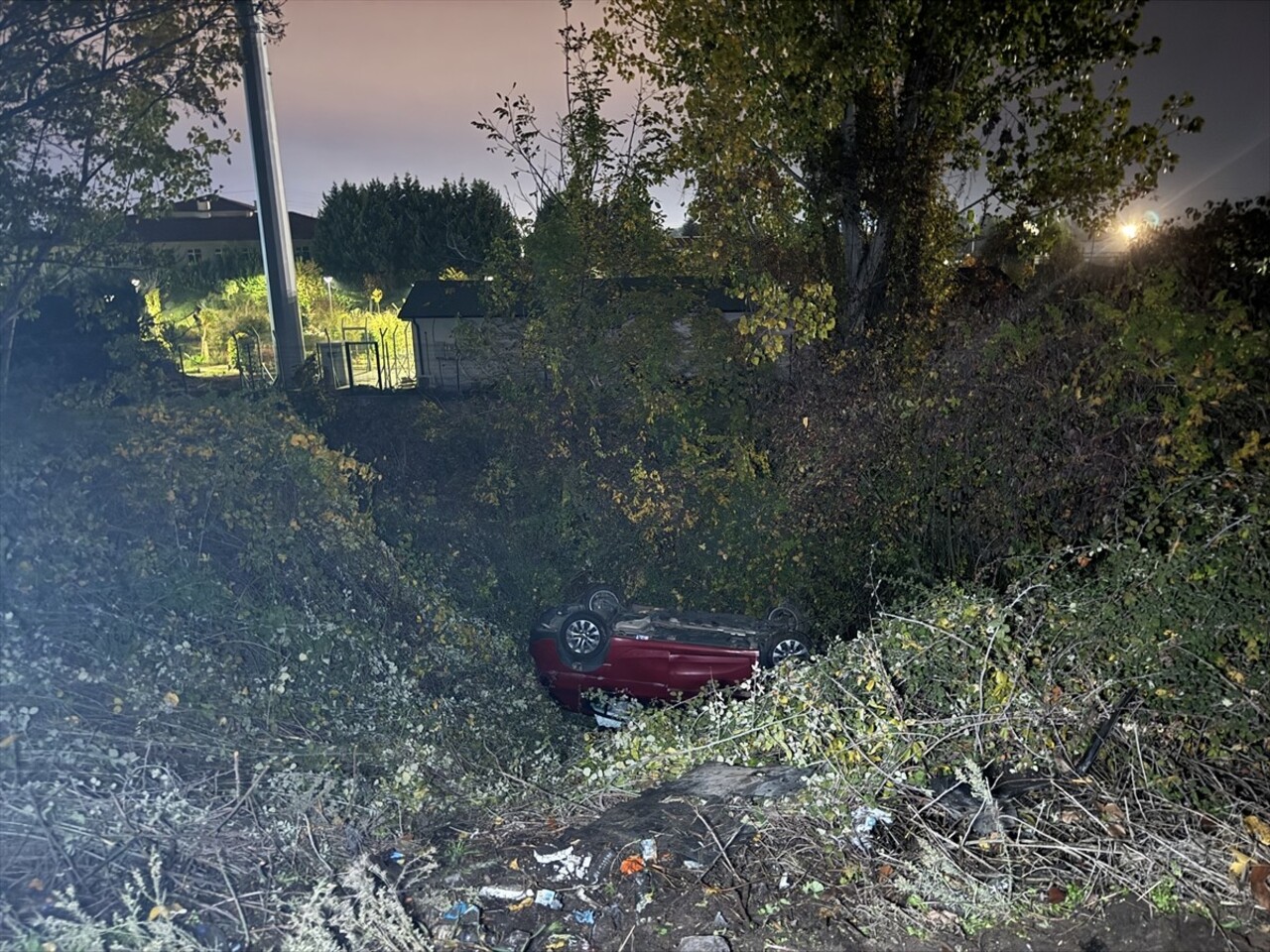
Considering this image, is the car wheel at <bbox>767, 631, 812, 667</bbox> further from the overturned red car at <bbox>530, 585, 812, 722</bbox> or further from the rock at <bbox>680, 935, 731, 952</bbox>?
the rock at <bbox>680, 935, 731, 952</bbox>

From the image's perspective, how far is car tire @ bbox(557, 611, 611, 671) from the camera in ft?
22.5

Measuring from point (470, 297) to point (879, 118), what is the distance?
8504 millimetres

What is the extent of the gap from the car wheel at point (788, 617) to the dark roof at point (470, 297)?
338 centimetres

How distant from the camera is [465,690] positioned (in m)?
6.63

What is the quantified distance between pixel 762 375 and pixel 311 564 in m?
4.44

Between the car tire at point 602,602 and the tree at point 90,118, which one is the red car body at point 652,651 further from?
the tree at point 90,118

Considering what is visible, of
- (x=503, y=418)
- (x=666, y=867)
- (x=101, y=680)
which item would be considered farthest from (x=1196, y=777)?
(x=503, y=418)

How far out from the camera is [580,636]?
688 cm

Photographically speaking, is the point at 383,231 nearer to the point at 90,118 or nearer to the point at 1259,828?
the point at 90,118

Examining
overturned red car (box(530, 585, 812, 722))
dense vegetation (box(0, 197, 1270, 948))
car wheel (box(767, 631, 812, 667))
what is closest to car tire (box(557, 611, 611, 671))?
overturned red car (box(530, 585, 812, 722))

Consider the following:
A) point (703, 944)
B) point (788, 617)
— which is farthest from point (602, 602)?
point (703, 944)

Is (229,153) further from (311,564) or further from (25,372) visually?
(311,564)

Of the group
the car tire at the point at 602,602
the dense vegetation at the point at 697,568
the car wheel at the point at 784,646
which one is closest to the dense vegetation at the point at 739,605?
the dense vegetation at the point at 697,568

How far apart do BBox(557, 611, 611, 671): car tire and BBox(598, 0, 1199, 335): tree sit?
3.70 meters
